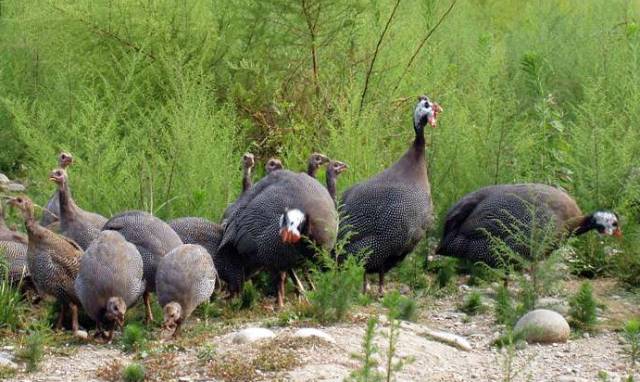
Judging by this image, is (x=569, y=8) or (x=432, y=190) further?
(x=569, y=8)

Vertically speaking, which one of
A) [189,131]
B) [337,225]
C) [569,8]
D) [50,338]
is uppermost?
[569,8]

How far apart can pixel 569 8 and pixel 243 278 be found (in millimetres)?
7656

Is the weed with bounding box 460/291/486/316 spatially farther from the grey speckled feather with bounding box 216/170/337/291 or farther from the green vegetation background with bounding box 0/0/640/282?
the green vegetation background with bounding box 0/0/640/282

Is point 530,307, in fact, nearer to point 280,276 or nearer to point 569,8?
point 280,276

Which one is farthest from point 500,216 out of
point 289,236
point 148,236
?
point 148,236

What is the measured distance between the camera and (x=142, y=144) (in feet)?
29.8

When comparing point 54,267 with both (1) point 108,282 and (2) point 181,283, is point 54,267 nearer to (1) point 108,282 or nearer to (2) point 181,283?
(1) point 108,282

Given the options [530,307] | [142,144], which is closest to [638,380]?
[530,307]

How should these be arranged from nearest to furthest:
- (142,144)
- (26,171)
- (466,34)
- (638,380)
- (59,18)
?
(638,380) → (142,144) → (59,18) → (26,171) → (466,34)

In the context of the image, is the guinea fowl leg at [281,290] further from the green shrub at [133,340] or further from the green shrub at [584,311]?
the green shrub at [584,311]

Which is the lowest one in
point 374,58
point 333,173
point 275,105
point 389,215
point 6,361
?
point 6,361

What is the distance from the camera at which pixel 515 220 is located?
802 centimetres

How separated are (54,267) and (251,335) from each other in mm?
1449

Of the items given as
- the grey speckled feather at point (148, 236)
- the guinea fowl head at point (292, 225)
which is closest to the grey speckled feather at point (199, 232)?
the grey speckled feather at point (148, 236)
